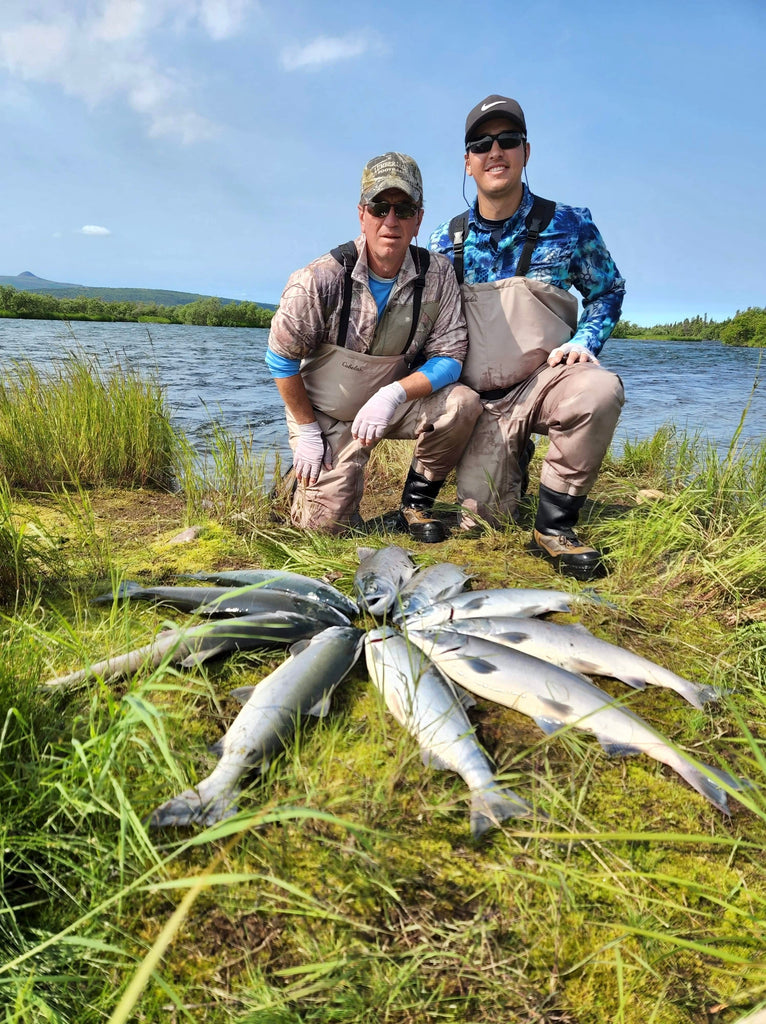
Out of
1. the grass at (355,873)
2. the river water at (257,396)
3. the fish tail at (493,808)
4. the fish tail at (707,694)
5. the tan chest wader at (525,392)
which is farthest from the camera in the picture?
the river water at (257,396)

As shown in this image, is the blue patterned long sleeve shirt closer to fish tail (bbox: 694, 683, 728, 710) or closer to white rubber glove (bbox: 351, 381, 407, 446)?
white rubber glove (bbox: 351, 381, 407, 446)

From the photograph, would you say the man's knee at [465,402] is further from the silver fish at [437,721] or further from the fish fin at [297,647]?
the fish fin at [297,647]

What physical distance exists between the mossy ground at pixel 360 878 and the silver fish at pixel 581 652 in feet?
0.47

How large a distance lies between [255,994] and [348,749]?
0.77 metres

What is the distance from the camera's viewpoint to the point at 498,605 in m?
2.98

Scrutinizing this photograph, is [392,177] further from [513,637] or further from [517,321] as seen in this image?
[513,637]

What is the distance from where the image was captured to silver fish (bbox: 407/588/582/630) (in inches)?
113

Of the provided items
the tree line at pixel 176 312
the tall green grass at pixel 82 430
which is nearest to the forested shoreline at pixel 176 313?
the tree line at pixel 176 312

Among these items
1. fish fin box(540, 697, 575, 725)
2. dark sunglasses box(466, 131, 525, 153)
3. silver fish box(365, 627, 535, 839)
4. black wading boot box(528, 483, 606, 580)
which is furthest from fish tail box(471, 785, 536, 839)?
dark sunglasses box(466, 131, 525, 153)

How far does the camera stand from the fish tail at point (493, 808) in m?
1.76

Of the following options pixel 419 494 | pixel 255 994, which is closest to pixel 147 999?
pixel 255 994

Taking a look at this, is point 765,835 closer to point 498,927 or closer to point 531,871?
point 531,871

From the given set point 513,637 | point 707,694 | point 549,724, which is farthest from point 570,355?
point 549,724

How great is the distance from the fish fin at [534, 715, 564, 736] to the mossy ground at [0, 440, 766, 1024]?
0.06 metres
